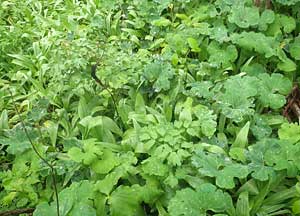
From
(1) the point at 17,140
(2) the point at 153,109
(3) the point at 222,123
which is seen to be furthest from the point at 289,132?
(1) the point at 17,140

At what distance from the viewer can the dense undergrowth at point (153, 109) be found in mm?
2588

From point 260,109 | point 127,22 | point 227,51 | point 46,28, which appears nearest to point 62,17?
point 46,28

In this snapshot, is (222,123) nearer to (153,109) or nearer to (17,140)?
(153,109)

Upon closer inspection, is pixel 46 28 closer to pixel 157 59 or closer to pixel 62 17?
pixel 62 17

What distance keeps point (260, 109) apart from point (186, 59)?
26.4 inches

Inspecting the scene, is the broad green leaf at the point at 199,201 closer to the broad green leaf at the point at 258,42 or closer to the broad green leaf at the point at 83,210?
the broad green leaf at the point at 83,210

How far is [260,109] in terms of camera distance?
314 cm

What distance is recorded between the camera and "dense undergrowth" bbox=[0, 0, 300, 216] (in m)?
2.59

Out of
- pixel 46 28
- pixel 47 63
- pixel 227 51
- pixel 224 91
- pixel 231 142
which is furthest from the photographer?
pixel 46 28

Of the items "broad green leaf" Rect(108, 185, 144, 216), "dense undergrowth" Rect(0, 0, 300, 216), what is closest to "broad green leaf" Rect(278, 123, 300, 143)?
"dense undergrowth" Rect(0, 0, 300, 216)

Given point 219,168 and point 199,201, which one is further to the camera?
point 219,168

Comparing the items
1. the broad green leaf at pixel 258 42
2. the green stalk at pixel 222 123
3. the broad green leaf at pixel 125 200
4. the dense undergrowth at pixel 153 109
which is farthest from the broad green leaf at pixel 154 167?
the broad green leaf at pixel 258 42

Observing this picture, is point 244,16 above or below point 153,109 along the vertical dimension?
above

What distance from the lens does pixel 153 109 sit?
319 centimetres
